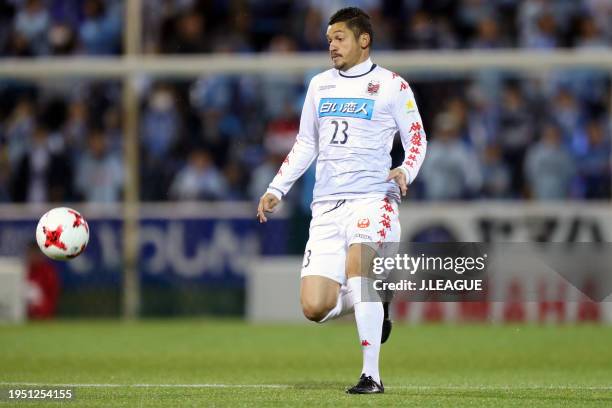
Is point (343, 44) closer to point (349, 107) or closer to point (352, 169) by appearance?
point (349, 107)

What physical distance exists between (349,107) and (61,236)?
2.10 m

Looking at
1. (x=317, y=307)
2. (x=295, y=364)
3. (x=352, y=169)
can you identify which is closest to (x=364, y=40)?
(x=352, y=169)

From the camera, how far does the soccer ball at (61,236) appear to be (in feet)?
28.2

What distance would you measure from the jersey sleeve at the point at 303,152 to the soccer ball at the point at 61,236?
4.48 ft

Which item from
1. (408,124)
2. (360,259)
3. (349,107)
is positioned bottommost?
(360,259)

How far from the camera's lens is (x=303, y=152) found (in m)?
8.29

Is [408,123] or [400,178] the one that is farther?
[408,123]

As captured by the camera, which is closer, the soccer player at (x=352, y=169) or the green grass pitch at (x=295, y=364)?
the green grass pitch at (x=295, y=364)

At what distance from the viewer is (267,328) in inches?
609

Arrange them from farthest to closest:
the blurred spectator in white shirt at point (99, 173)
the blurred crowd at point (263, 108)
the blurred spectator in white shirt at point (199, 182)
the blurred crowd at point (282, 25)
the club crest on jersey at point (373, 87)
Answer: the blurred crowd at point (282, 25), the blurred spectator in white shirt at point (99, 173), the blurred spectator in white shirt at point (199, 182), the blurred crowd at point (263, 108), the club crest on jersey at point (373, 87)

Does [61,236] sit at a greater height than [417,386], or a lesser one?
greater
